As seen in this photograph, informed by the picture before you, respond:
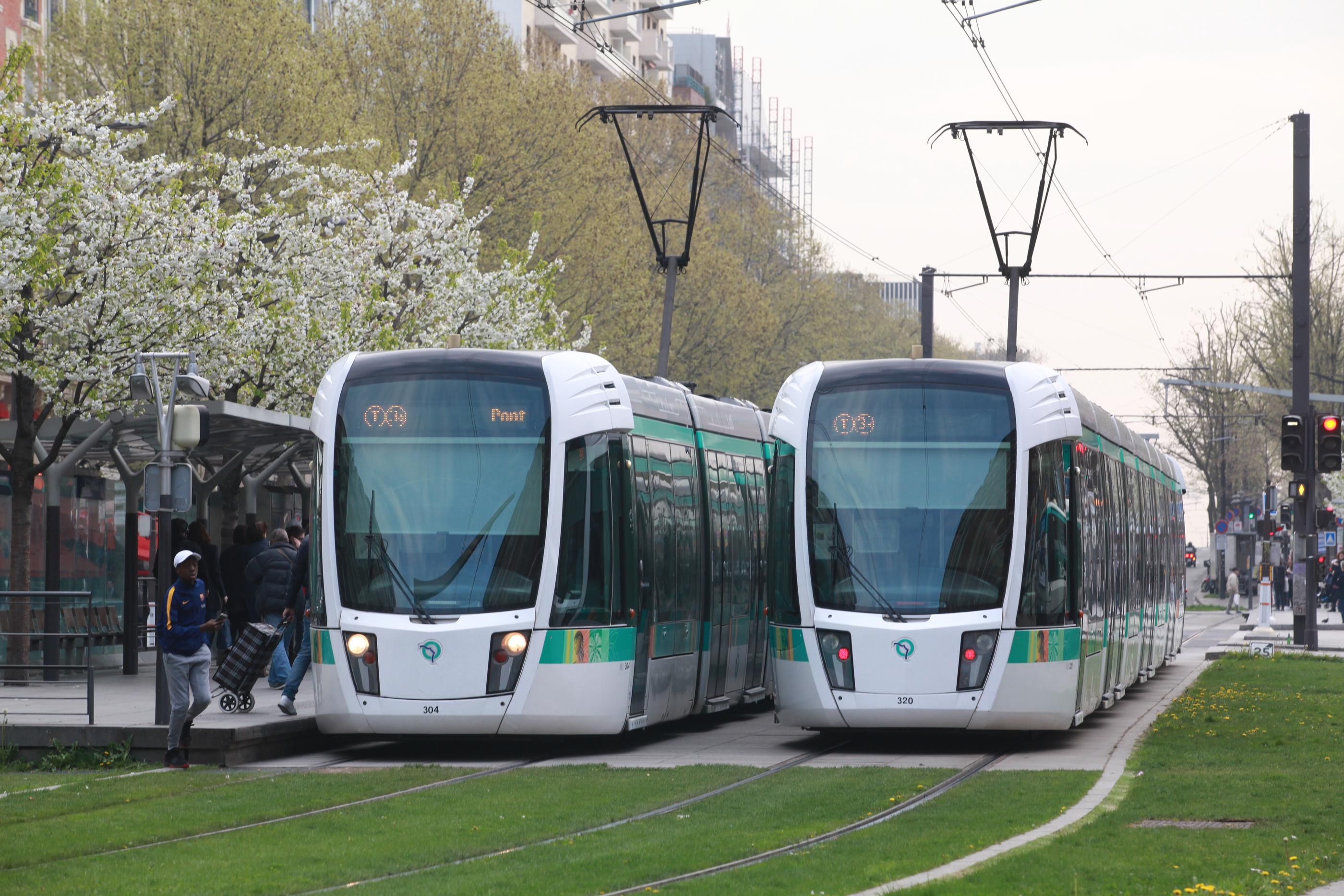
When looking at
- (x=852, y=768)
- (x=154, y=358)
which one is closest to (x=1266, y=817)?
(x=852, y=768)

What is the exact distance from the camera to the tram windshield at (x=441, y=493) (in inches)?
623

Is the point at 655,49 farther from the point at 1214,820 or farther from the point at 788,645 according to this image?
the point at 1214,820

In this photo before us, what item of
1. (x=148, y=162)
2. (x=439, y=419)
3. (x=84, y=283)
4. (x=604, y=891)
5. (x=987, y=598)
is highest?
(x=148, y=162)

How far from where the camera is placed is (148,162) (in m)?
24.3

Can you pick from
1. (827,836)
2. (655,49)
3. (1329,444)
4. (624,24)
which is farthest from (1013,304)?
(655,49)

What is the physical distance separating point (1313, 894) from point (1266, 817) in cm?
293

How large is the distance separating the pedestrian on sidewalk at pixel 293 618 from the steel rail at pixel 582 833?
3782mm

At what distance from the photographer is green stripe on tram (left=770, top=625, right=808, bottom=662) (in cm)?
1639

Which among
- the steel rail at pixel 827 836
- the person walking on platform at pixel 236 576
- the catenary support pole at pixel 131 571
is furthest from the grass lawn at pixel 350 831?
the person walking on platform at pixel 236 576

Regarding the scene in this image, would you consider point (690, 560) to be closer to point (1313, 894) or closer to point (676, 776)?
point (676, 776)

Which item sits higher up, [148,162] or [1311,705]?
[148,162]

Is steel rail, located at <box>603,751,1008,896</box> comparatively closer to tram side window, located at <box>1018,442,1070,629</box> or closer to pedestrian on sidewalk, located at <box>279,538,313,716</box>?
tram side window, located at <box>1018,442,1070,629</box>

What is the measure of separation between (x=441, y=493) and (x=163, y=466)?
2438 millimetres

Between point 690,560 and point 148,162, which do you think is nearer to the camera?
point 690,560
